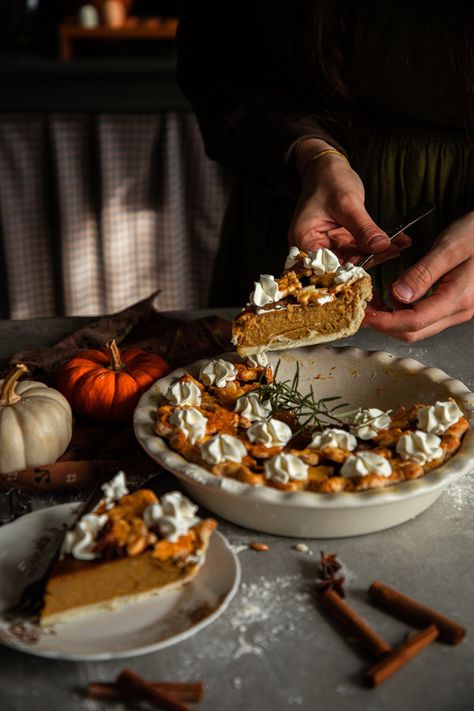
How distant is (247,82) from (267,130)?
229 millimetres

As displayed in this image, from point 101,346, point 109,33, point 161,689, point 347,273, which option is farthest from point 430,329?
point 109,33

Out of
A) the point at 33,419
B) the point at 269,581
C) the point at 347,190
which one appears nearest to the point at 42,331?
the point at 33,419

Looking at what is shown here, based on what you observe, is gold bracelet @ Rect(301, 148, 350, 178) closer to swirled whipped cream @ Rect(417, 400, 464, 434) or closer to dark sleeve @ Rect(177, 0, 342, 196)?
dark sleeve @ Rect(177, 0, 342, 196)

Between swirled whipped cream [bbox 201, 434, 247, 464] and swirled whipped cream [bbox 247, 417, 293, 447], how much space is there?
49 mm

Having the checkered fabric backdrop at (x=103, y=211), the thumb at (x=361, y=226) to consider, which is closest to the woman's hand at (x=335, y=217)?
the thumb at (x=361, y=226)

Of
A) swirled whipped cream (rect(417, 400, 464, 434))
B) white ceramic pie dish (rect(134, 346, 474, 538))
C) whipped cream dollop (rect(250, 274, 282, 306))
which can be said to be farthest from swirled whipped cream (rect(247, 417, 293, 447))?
whipped cream dollop (rect(250, 274, 282, 306))

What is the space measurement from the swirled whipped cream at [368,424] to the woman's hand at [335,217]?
41cm

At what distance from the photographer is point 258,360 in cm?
161

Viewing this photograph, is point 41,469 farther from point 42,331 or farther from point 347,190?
point 347,190

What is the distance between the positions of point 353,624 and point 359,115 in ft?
4.39

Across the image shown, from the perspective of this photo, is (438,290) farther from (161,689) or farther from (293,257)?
(161,689)

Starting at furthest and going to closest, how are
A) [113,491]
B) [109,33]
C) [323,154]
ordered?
[109,33], [323,154], [113,491]

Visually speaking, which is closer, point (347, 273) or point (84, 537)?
point (84, 537)

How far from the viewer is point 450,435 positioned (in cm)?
133
